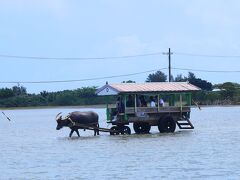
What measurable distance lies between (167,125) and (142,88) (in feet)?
6.73

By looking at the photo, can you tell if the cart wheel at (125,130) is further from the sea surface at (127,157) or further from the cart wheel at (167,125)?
the cart wheel at (167,125)

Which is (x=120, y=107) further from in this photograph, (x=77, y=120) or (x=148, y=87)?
(x=77, y=120)

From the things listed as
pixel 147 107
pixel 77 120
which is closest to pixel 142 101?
pixel 147 107

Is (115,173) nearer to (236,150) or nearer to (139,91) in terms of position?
(236,150)

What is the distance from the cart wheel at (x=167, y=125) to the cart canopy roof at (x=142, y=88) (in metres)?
1.35

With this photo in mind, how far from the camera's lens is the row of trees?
4473 inches

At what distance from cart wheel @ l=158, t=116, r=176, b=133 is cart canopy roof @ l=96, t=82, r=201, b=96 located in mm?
1347

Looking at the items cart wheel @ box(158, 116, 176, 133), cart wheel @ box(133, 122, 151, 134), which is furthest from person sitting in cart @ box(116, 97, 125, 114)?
cart wheel @ box(158, 116, 176, 133)

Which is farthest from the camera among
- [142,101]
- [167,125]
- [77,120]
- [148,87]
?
[148,87]

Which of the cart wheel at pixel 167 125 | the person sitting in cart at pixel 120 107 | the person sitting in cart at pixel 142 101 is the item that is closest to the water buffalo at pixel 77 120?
the person sitting in cart at pixel 120 107

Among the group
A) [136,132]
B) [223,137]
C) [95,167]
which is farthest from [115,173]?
[136,132]

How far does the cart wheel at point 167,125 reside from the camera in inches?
1419

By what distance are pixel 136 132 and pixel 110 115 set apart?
176 cm

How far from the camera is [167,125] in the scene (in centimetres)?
A: 3628
